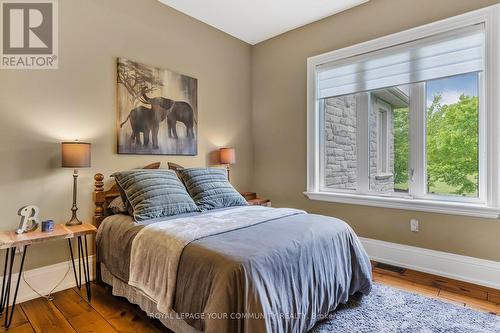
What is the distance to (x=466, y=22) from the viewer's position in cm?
249

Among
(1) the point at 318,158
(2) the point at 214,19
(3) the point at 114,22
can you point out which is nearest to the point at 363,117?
(1) the point at 318,158

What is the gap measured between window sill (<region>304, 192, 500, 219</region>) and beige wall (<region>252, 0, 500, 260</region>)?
0.07 m

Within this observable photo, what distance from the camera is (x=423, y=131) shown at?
110 inches

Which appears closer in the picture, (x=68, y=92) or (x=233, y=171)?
(x=68, y=92)

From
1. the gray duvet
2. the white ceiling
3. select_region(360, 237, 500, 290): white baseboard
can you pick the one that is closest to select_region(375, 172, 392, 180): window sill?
select_region(360, 237, 500, 290): white baseboard

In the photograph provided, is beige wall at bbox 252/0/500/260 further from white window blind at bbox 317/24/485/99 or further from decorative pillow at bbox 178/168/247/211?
decorative pillow at bbox 178/168/247/211

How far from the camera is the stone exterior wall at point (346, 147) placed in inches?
124

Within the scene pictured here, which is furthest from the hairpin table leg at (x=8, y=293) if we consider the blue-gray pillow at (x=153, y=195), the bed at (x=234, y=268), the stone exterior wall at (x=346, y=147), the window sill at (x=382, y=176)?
the window sill at (x=382, y=176)

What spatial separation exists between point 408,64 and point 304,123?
1.29 metres

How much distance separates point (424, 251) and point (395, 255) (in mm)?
279

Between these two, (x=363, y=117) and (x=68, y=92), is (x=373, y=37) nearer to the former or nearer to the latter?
(x=363, y=117)

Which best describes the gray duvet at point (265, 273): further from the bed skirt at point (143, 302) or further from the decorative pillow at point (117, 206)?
the decorative pillow at point (117, 206)

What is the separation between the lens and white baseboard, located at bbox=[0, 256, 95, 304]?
221 centimetres

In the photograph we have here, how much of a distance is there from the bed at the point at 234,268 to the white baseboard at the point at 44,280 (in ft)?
1.17
